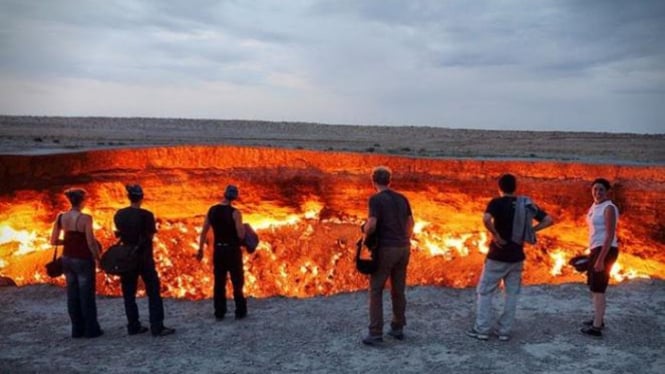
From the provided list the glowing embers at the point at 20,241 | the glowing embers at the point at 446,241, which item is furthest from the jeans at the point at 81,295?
the glowing embers at the point at 446,241

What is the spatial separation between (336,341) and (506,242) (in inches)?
91.1

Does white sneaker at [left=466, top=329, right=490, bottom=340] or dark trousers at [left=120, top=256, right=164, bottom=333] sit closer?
white sneaker at [left=466, top=329, right=490, bottom=340]

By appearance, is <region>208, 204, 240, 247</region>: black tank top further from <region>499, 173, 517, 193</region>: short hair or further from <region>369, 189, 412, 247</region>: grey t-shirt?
<region>499, 173, 517, 193</region>: short hair

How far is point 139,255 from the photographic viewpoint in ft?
23.1

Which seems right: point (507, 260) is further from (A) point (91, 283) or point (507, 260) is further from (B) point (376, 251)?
(A) point (91, 283)

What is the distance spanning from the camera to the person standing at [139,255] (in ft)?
22.8

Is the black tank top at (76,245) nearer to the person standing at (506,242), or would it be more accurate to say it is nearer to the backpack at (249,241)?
the backpack at (249,241)

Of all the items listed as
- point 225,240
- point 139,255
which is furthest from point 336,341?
point 139,255

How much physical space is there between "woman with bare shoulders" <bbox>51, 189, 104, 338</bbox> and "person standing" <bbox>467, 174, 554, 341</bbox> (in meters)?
4.63

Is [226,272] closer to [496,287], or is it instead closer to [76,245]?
[76,245]

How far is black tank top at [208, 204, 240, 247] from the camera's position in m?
7.46

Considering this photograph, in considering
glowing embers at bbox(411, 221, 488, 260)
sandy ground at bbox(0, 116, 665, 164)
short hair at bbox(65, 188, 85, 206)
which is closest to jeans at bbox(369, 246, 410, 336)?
Answer: short hair at bbox(65, 188, 85, 206)

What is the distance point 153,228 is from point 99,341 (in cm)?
152

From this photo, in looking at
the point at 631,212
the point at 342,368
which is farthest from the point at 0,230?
the point at 631,212
